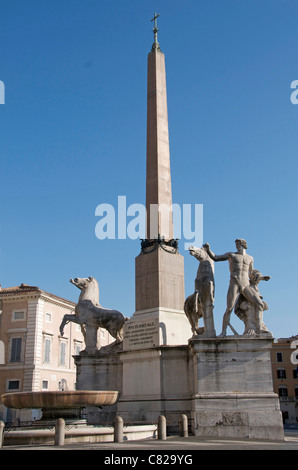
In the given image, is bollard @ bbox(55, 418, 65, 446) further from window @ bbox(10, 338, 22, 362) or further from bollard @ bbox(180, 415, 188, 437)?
window @ bbox(10, 338, 22, 362)

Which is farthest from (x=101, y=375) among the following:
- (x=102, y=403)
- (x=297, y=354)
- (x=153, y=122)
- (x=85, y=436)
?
(x=297, y=354)

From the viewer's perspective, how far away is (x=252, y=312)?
41.5ft

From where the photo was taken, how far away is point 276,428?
1130 cm

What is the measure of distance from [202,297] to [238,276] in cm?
105

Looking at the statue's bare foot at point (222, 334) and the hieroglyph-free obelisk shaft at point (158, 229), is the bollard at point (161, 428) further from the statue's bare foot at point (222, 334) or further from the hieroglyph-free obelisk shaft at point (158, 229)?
the hieroglyph-free obelisk shaft at point (158, 229)

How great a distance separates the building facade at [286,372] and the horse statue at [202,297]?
3996cm

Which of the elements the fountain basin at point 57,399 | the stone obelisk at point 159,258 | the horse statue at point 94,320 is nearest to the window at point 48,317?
the horse statue at point 94,320

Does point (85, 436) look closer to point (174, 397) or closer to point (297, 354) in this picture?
point (174, 397)

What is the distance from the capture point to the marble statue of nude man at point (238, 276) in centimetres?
1257

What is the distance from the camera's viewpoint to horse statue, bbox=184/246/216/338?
1260 cm

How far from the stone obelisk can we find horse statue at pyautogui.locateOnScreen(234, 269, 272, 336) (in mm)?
2109

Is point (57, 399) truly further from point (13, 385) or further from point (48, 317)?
point (48, 317)

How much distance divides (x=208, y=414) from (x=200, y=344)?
1.58 m

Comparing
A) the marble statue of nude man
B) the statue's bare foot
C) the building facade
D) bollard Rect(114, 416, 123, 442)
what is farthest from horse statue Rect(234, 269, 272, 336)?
the building facade
